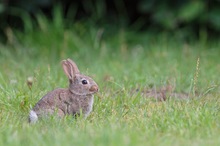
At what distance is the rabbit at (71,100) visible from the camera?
203 inches

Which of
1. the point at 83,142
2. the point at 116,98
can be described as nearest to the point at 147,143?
the point at 83,142

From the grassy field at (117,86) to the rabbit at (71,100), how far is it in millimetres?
125

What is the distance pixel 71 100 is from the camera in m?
5.29

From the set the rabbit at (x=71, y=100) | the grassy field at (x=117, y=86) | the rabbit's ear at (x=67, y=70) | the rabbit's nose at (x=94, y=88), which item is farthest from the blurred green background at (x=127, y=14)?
the rabbit's nose at (x=94, y=88)

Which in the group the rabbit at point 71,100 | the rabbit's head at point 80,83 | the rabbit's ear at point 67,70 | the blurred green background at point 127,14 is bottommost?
the rabbit at point 71,100

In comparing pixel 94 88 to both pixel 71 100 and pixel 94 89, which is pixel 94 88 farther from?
pixel 71 100

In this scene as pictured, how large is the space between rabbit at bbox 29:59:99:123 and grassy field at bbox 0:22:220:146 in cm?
13

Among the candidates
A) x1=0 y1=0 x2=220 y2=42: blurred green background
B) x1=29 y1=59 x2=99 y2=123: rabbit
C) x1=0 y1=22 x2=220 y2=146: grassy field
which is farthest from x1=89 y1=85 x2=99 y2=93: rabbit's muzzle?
x1=0 y1=0 x2=220 y2=42: blurred green background

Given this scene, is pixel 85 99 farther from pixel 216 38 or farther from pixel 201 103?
pixel 216 38

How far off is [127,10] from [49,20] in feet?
4.52

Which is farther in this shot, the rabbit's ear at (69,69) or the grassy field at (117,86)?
the rabbit's ear at (69,69)

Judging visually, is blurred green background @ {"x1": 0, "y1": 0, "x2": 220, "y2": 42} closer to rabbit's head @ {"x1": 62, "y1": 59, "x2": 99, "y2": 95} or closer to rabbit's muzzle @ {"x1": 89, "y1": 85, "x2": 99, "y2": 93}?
rabbit's head @ {"x1": 62, "y1": 59, "x2": 99, "y2": 95}

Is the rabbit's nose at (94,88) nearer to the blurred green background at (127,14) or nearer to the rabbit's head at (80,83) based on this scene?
the rabbit's head at (80,83)

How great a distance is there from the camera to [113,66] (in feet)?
24.7
